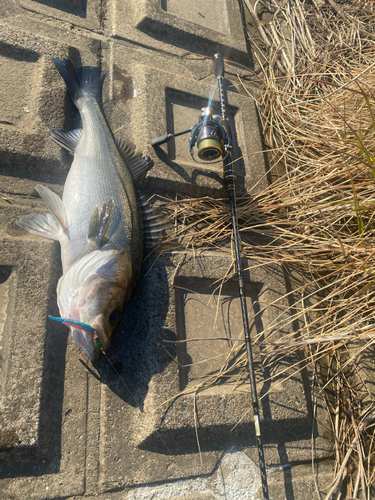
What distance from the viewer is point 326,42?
384 cm

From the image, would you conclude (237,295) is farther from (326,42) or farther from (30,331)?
(326,42)

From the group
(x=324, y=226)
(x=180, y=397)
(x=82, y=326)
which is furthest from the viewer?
(x=324, y=226)

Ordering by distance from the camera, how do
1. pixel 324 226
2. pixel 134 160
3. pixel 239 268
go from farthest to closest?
pixel 324 226
pixel 134 160
pixel 239 268

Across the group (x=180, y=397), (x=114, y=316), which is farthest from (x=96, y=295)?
(x=180, y=397)

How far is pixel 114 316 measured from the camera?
6.01 ft

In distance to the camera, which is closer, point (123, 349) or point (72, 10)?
point (123, 349)

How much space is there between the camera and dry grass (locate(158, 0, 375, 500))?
2127 mm

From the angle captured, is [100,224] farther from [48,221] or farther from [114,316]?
[114,316]

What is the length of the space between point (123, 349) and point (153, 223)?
84cm

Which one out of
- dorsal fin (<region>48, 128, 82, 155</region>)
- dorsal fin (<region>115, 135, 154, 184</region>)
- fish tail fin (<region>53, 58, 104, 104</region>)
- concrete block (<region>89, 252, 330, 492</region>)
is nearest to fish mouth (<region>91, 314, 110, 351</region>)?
concrete block (<region>89, 252, 330, 492</region>)

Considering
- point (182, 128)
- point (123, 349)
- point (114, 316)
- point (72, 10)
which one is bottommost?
point (123, 349)

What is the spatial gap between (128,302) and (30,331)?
21.8 inches

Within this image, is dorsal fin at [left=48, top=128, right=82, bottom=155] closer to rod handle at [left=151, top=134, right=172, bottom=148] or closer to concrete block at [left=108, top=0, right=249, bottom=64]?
rod handle at [left=151, top=134, right=172, bottom=148]

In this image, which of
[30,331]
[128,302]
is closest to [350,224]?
[128,302]
